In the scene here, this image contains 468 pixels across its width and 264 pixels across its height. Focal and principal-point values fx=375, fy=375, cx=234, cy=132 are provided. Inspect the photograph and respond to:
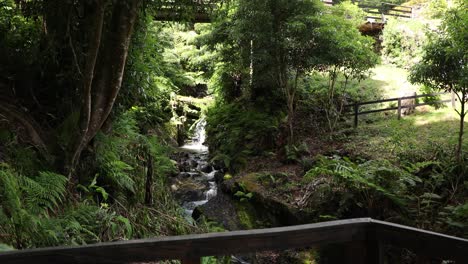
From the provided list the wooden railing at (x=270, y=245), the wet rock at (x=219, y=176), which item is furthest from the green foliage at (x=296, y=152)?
the wooden railing at (x=270, y=245)

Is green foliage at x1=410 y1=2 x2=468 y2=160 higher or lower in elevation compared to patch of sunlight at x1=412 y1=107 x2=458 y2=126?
higher

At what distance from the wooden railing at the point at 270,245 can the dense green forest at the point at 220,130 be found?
0.41 m

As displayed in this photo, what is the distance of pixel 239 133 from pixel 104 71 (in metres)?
9.65

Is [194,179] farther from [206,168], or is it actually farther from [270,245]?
[270,245]

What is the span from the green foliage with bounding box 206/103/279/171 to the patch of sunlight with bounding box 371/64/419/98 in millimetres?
5124

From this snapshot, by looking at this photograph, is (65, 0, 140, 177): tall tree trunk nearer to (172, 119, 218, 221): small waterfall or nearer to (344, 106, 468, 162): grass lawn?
(172, 119, 218, 221): small waterfall

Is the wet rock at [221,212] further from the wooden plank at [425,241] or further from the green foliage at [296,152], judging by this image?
the wooden plank at [425,241]

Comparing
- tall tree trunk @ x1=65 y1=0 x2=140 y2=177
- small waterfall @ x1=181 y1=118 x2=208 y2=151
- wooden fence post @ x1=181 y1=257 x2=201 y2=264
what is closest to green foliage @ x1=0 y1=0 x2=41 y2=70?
tall tree trunk @ x1=65 y1=0 x2=140 y2=177

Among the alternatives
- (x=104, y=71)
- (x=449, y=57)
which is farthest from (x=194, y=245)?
(x=449, y=57)

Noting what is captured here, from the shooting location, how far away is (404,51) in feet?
66.2

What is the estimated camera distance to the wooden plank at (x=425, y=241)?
70.6 inches

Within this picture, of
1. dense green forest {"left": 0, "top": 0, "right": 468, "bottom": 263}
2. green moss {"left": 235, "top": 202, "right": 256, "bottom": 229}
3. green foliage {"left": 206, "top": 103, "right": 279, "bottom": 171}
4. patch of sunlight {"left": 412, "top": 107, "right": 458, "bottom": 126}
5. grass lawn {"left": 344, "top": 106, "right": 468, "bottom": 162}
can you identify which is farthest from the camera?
green foliage {"left": 206, "top": 103, "right": 279, "bottom": 171}

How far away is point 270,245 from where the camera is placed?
75.9 inches

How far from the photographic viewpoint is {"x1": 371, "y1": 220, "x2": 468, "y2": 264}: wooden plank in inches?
70.6
